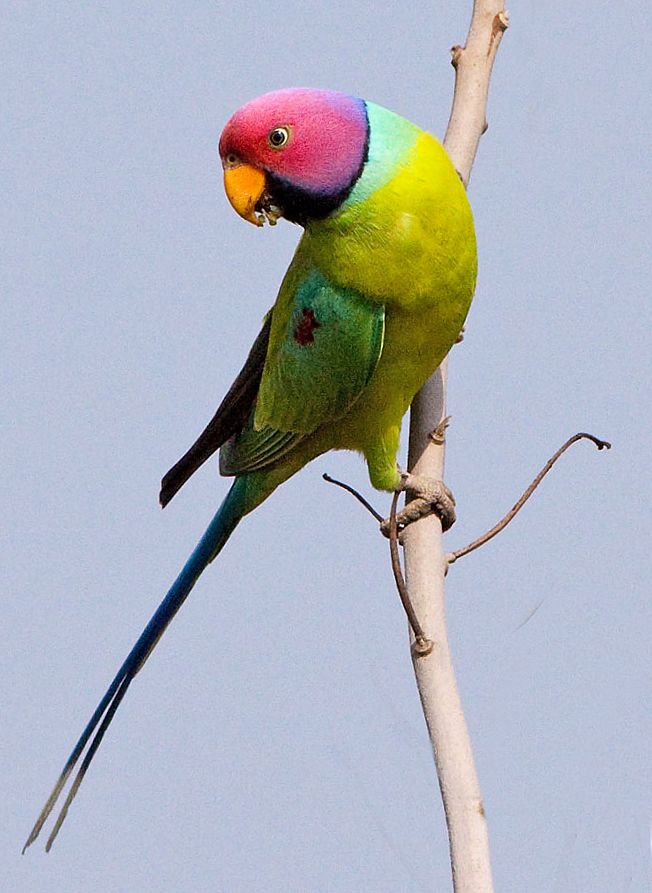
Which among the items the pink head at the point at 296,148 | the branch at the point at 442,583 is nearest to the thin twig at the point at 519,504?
the branch at the point at 442,583

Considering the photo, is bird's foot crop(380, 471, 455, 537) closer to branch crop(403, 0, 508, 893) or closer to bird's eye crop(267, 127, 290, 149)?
branch crop(403, 0, 508, 893)

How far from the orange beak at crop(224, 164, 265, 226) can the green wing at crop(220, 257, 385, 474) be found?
0.23 m

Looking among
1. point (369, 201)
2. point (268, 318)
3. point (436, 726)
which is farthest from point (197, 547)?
point (436, 726)

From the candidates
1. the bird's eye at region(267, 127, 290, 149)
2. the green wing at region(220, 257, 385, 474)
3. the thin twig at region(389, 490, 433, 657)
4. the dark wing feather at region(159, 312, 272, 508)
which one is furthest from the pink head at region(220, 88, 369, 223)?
the thin twig at region(389, 490, 433, 657)

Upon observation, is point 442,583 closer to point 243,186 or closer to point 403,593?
point 403,593

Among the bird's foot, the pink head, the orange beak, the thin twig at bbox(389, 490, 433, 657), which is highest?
the pink head

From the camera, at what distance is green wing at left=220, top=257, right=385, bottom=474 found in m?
2.24

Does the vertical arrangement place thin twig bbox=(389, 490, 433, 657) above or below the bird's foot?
below

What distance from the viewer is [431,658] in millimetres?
1713

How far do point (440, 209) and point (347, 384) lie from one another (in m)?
0.38

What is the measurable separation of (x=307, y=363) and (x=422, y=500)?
1.35 ft

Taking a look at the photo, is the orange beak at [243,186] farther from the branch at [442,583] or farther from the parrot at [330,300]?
the branch at [442,583]

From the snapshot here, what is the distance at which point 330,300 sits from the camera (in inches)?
88.4

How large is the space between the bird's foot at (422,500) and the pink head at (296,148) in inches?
18.7
